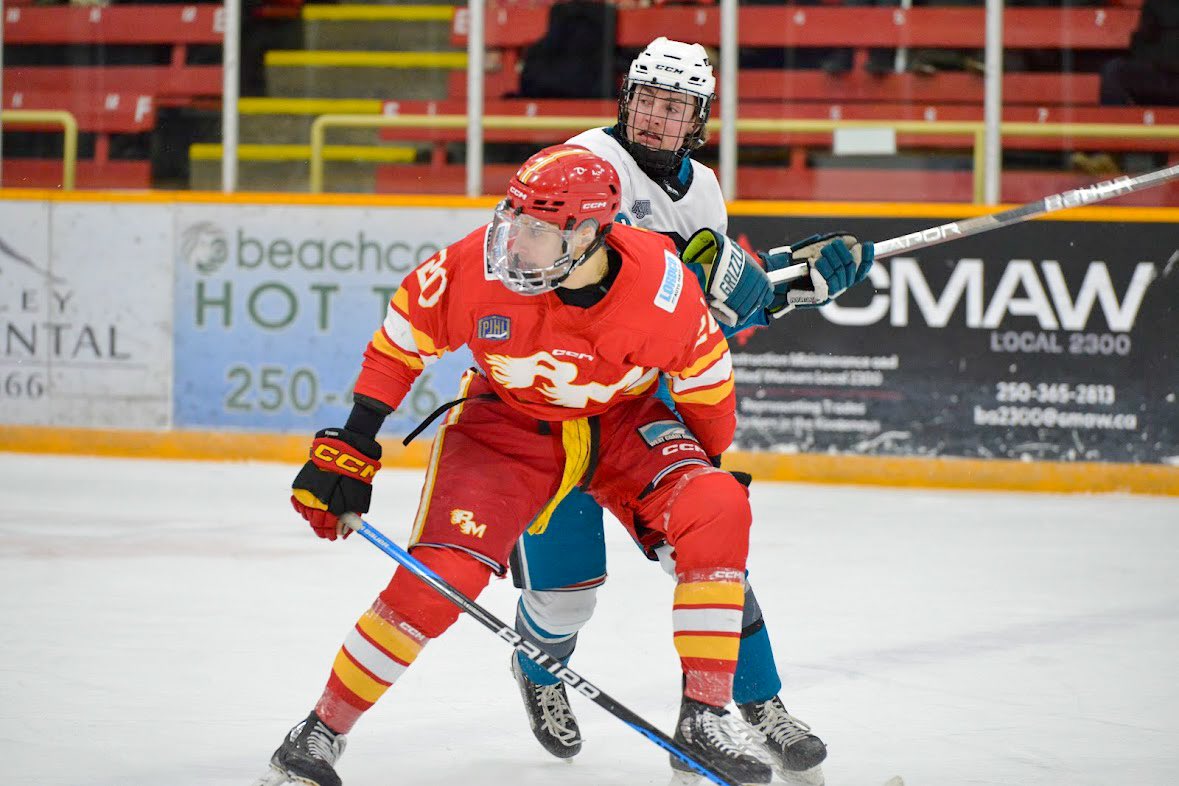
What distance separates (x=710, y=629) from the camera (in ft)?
7.59

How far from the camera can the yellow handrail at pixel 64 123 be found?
679cm

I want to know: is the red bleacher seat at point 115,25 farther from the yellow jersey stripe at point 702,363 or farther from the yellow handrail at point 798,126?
the yellow jersey stripe at point 702,363

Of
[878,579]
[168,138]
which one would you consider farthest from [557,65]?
[878,579]

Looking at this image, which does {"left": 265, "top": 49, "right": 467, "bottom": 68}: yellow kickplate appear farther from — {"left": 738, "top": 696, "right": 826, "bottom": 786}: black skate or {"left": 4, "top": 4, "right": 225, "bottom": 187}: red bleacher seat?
{"left": 738, "top": 696, "right": 826, "bottom": 786}: black skate

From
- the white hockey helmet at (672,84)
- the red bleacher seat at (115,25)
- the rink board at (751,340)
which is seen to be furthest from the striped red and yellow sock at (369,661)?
the red bleacher seat at (115,25)

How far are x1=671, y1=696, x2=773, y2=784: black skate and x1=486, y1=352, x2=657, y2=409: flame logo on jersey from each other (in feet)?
1.67

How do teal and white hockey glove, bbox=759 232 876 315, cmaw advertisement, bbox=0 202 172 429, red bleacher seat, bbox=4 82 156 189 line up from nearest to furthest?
teal and white hockey glove, bbox=759 232 876 315
cmaw advertisement, bbox=0 202 172 429
red bleacher seat, bbox=4 82 156 189

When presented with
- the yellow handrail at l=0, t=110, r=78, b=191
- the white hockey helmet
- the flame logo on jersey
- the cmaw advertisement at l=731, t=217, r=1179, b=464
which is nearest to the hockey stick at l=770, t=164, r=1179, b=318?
the white hockey helmet

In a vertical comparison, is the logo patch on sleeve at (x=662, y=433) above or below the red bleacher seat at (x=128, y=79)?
below

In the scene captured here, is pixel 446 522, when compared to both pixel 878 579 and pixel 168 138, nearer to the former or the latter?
pixel 878 579

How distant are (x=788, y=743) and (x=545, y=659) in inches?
17.8

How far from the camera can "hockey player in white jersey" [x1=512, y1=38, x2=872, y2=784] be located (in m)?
2.61

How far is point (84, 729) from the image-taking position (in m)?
2.69

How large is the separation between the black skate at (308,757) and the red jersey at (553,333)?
0.52 metres
